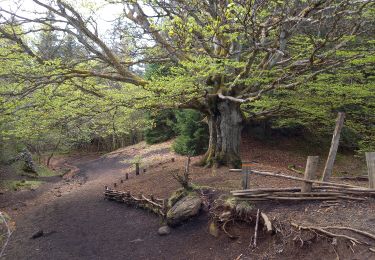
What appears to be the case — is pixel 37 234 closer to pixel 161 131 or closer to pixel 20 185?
pixel 20 185

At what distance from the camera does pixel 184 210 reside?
7.06m

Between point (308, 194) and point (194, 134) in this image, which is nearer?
point (308, 194)

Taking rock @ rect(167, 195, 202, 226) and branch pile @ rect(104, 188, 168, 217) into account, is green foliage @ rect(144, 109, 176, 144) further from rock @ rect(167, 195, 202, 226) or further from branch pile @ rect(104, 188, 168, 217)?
rock @ rect(167, 195, 202, 226)

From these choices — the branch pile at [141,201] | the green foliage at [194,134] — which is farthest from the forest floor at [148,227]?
the green foliage at [194,134]

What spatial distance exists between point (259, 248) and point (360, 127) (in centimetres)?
639

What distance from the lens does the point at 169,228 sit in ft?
23.7

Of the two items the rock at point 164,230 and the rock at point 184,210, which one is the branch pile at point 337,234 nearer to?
the rock at point 184,210

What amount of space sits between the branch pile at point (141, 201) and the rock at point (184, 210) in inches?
→ 15.6

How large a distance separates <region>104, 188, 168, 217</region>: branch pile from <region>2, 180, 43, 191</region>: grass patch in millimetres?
5280

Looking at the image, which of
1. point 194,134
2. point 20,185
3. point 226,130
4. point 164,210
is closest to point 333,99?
point 226,130

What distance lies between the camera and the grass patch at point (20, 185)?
13.2 m

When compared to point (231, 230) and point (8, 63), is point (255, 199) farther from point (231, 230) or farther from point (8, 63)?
point (8, 63)

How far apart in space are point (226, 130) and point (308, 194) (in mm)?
4562

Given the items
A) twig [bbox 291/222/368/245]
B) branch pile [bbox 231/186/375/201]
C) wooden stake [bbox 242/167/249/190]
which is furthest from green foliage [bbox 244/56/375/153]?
twig [bbox 291/222/368/245]
